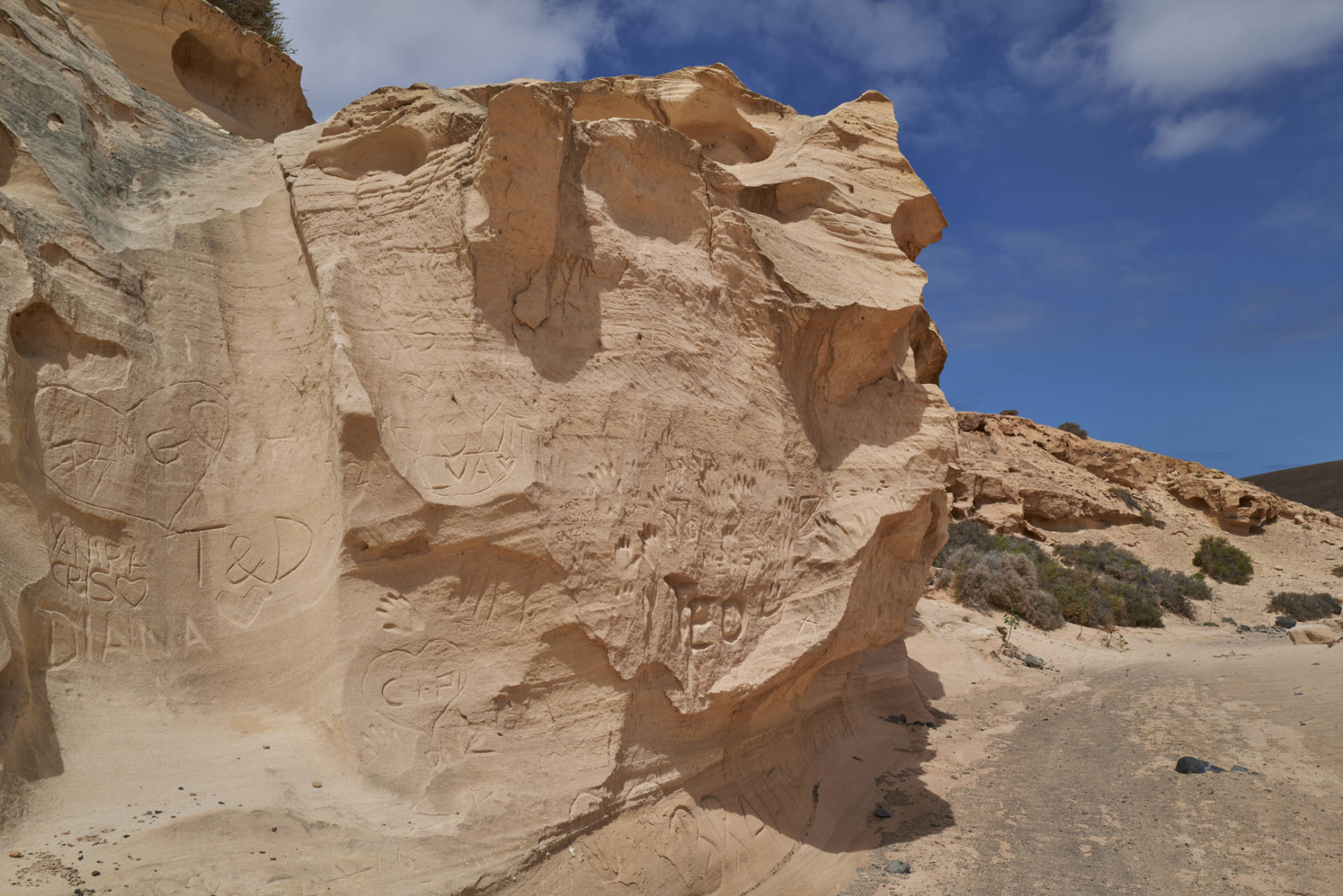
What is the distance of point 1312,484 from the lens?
109 ft

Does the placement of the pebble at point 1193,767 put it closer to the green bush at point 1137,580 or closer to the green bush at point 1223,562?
the green bush at point 1137,580

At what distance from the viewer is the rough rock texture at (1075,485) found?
16953 millimetres

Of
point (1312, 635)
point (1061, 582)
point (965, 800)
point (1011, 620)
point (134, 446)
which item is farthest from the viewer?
point (1061, 582)

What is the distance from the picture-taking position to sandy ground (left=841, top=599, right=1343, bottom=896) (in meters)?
4.91

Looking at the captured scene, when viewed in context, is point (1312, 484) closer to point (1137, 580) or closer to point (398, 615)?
point (1137, 580)

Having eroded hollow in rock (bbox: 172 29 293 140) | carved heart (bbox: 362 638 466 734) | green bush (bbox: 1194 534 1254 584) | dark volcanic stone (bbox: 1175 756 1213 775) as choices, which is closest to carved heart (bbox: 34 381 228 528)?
carved heart (bbox: 362 638 466 734)

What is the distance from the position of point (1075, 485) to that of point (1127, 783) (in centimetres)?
1340

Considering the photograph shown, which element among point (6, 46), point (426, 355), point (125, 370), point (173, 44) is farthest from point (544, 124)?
point (173, 44)

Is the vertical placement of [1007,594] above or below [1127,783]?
above

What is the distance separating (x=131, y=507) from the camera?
3.89 metres

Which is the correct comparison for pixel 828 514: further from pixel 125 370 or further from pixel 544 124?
pixel 125 370

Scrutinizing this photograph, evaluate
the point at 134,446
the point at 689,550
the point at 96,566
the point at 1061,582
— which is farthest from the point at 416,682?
the point at 1061,582

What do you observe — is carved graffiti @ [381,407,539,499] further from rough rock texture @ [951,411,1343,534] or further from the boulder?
rough rock texture @ [951,411,1343,534]

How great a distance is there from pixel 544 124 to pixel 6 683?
11.2 ft
